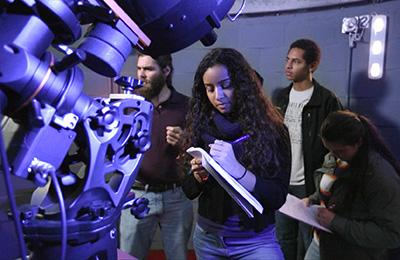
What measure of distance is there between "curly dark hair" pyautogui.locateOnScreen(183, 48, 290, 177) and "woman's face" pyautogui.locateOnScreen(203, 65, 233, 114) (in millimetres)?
15

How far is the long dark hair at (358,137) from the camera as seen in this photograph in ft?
5.05

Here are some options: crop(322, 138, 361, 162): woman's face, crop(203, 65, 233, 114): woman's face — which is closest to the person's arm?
crop(322, 138, 361, 162): woman's face

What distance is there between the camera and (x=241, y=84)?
1.41m

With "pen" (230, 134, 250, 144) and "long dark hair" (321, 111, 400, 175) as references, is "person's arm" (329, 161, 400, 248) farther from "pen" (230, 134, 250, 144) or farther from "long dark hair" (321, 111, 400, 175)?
"pen" (230, 134, 250, 144)

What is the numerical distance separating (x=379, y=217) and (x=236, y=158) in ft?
1.75

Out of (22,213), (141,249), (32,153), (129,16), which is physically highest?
(129,16)

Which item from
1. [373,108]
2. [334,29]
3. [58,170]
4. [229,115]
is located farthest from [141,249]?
[334,29]

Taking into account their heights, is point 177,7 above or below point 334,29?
below

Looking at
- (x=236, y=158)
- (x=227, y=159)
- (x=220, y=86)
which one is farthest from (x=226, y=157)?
(x=220, y=86)

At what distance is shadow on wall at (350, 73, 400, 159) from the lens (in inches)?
96.3

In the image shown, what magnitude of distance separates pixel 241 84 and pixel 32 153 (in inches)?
34.4

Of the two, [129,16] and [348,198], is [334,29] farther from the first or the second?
[129,16]

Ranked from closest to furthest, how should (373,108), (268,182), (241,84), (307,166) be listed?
1. (268,182)
2. (241,84)
3. (307,166)
4. (373,108)

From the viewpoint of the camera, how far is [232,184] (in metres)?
1.14
